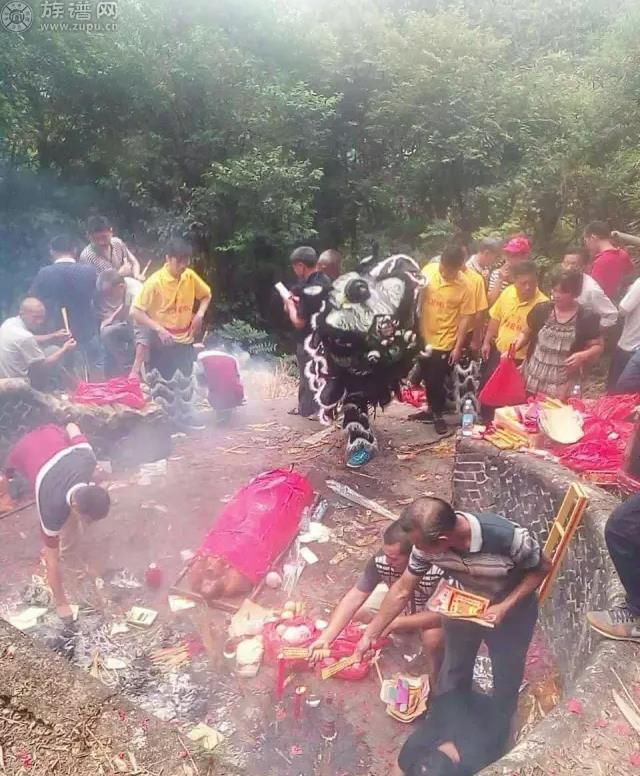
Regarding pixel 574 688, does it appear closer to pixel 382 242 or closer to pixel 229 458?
pixel 229 458

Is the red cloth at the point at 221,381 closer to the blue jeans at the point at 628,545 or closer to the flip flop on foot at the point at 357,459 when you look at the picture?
the flip flop on foot at the point at 357,459

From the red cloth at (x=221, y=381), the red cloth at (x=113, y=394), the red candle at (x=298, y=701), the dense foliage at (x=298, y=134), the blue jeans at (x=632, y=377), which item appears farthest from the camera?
the dense foliage at (x=298, y=134)

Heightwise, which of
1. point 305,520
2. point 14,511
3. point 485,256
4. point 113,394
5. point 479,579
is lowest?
point 14,511

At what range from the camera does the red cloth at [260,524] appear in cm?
470

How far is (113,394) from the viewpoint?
6344 millimetres

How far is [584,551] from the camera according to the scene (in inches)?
154

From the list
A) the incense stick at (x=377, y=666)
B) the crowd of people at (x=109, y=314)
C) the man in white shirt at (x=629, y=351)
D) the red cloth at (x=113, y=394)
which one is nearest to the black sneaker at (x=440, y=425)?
the man in white shirt at (x=629, y=351)

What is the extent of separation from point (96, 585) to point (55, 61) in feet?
33.6

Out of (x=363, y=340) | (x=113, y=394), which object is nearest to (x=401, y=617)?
(x=363, y=340)

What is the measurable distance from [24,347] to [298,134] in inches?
397

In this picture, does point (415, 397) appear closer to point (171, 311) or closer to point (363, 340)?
point (363, 340)

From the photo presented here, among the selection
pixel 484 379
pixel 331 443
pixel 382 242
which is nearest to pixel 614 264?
pixel 484 379

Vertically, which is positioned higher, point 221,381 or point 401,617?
point 401,617

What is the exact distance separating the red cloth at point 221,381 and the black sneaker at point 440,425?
2.25m
